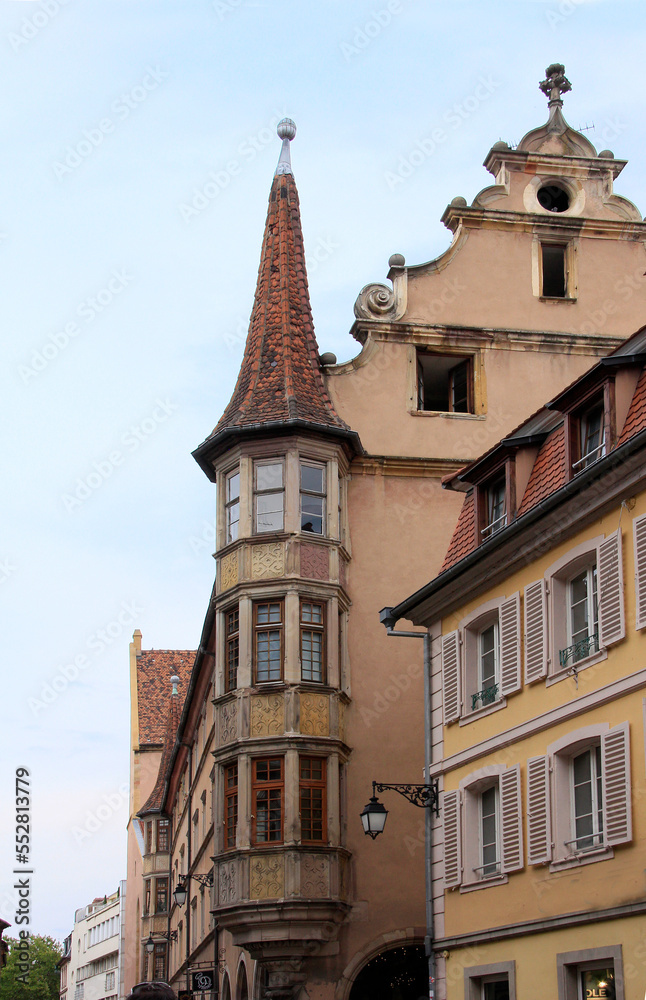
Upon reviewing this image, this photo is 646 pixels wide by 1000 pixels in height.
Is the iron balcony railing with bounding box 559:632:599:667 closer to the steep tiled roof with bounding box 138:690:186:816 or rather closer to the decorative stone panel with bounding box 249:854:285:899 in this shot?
the decorative stone panel with bounding box 249:854:285:899

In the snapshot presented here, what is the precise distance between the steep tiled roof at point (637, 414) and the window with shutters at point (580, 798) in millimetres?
3427

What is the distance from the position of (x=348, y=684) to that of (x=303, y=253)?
30.9ft

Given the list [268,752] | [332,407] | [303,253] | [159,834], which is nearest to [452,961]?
[268,752]

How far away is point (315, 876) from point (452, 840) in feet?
15.8

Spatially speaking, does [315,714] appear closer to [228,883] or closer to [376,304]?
[228,883]

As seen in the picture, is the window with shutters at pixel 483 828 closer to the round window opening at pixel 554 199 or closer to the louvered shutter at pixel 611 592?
→ the louvered shutter at pixel 611 592

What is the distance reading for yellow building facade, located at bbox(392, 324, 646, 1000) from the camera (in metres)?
15.6

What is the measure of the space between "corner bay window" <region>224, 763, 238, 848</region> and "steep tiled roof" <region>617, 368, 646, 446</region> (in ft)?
37.9

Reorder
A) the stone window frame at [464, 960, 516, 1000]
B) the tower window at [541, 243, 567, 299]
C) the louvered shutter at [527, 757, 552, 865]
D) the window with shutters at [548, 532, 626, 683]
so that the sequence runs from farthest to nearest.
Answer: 1. the tower window at [541, 243, 567, 299]
2. the stone window frame at [464, 960, 516, 1000]
3. the louvered shutter at [527, 757, 552, 865]
4. the window with shutters at [548, 532, 626, 683]

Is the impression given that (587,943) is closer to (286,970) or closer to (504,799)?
(504,799)

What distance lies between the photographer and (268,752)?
24.7 m

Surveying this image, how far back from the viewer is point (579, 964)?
1625 cm

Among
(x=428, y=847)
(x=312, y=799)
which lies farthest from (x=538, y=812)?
(x=312, y=799)

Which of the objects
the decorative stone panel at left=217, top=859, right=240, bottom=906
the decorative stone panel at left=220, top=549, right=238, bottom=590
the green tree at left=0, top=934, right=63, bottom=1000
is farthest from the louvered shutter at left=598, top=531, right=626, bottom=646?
the green tree at left=0, top=934, right=63, bottom=1000
